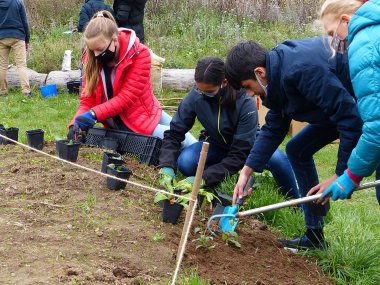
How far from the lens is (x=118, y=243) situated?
3.80 metres

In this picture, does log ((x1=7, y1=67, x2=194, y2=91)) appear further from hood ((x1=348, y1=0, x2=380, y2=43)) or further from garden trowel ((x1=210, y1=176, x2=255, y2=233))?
hood ((x1=348, y1=0, x2=380, y2=43))

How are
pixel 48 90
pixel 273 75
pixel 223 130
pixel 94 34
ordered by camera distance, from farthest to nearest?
pixel 48 90
pixel 94 34
pixel 223 130
pixel 273 75

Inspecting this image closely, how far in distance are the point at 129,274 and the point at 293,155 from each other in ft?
4.60

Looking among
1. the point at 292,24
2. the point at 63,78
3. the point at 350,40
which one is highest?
the point at 350,40

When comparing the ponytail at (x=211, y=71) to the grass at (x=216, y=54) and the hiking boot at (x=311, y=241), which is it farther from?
the hiking boot at (x=311, y=241)

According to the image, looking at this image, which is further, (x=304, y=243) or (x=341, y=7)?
(x=304, y=243)

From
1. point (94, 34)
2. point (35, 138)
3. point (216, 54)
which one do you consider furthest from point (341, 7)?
point (216, 54)

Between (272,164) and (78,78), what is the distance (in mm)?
5562

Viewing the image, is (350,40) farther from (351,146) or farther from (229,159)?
(229,159)

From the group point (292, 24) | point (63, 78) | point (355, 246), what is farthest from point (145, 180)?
point (292, 24)

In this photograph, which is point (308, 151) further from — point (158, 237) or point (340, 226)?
point (158, 237)

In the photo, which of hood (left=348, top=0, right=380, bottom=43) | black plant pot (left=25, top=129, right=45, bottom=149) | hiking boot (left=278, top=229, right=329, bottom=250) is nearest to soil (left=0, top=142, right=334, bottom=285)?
hiking boot (left=278, top=229, right=329, bottom=250)

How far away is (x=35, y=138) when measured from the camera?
595 centimetres

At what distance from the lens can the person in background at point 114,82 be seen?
5.64m
